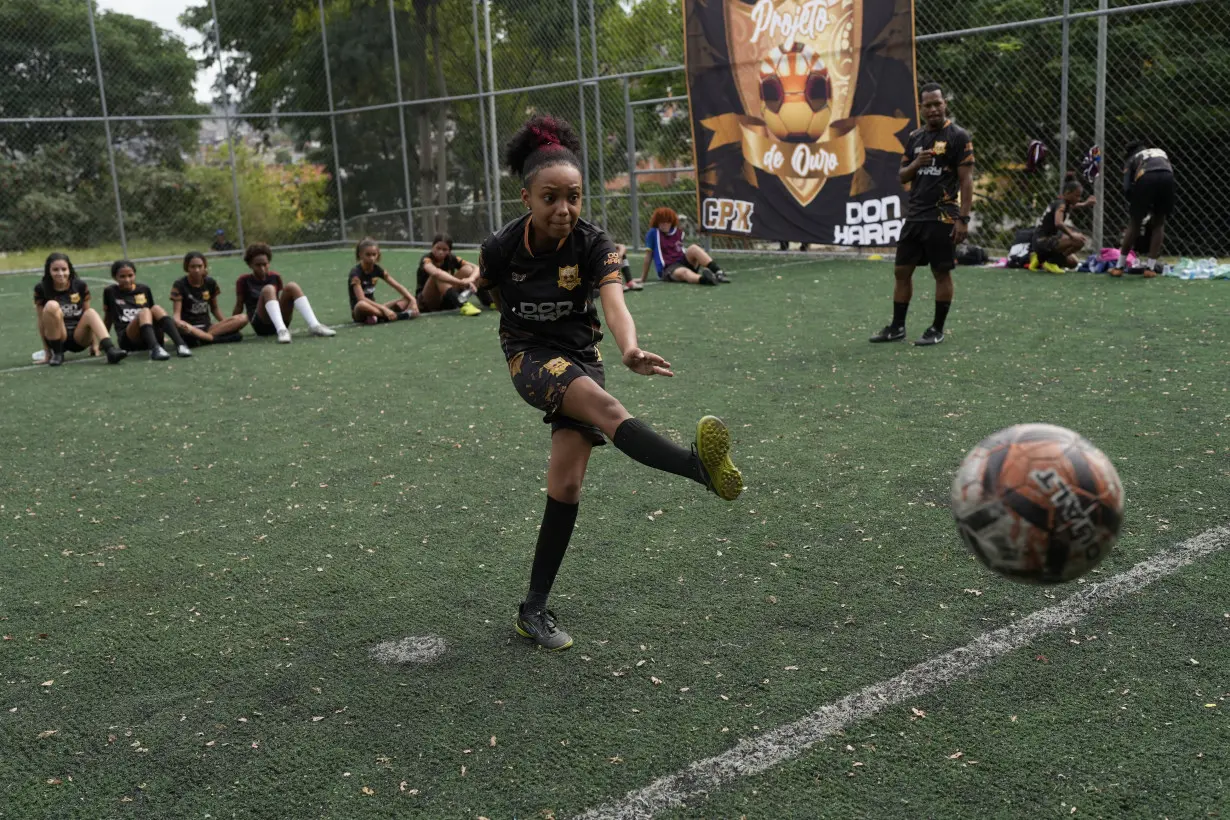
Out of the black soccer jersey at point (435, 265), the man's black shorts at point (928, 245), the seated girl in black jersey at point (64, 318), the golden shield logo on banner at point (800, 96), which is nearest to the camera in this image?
the man's black shorts at point (928, 245)

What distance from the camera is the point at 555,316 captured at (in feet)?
12.8

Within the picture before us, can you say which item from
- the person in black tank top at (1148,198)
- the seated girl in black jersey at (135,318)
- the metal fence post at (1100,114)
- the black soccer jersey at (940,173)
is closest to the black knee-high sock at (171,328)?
the seated girl in black jersey at (135,318)

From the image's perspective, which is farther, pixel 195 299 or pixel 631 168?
pixel 631 168

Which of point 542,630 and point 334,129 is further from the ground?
point 334,129

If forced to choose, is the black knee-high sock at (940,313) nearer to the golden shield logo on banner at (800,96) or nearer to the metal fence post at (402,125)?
the golden shield logo on banner at (800,96)

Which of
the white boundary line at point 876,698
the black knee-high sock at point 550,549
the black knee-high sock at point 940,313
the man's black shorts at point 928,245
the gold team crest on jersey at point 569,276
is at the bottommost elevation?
the white boundary line at point 876,698

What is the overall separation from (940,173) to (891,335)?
137cm

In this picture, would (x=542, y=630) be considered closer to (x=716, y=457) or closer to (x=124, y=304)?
(x=716, y=457)

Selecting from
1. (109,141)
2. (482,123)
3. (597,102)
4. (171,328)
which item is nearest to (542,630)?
(171,328)

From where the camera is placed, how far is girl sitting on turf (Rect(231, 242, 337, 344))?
11.8m

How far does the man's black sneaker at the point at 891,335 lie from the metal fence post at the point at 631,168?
952 cm

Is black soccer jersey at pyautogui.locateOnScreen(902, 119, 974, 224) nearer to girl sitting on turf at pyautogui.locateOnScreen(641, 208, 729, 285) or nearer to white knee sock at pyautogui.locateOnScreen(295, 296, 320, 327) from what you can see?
girl sitting on turf at pyautogui.locateOnScreen(641, 208, 729, 285)

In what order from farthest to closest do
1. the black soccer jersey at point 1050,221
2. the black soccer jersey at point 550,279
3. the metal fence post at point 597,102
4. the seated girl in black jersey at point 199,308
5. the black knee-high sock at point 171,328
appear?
the metal fence post at point 597,102 → the black soccer jersey at point 1050,221 → the seated girl in black jersey at point 199,308 → the black knee-high sock at point 171,328 → the black soccer jersey at point 550,279

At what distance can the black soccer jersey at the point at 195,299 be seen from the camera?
11688 millimetres
